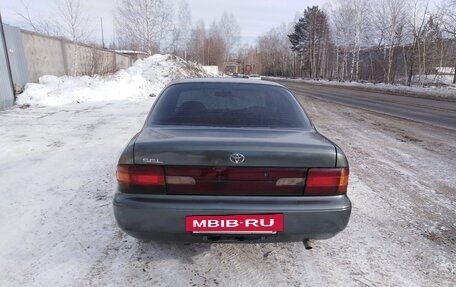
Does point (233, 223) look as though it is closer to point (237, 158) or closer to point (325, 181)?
point (237, 158)

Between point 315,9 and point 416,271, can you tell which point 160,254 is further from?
point 315,9

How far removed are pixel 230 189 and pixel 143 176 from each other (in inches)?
23.5

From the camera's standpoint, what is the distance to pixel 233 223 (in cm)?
235

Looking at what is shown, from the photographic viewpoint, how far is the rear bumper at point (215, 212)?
7.74 feet

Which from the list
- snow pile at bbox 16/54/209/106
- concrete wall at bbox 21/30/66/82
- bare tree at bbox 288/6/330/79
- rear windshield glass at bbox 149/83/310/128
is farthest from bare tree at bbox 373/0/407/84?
rear windshield glass at bbox 149/83/310/128

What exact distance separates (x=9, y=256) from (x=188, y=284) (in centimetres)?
149

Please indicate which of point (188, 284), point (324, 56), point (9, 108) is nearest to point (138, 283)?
point (188, 284)

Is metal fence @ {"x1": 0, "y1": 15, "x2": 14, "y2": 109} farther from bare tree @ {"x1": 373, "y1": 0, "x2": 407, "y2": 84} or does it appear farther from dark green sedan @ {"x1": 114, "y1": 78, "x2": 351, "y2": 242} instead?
bare tree @ {"x1": 373, "y1": 0, "x2": 407, "y2": 84}

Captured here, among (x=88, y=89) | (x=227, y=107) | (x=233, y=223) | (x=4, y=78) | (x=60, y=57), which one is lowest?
(x=233, y=223)

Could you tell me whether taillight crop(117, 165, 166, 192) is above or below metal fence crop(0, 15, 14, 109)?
below

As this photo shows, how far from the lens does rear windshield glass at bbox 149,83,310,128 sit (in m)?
3.11

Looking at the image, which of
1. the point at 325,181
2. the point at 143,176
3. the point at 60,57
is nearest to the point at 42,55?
the point at 60,57

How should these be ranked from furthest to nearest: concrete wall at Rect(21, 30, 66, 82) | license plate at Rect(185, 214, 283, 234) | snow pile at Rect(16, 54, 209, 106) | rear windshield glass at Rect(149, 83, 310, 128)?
1. concrete wall at Rect(21, 30, 66, 82)
2. snow pile at Rect(16, 54, 209, 106)
3. rear windshield glass at Rect(149, 83, 310, 128)
4. license plate at Rect(185, 214, 283, 234)

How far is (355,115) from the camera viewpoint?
497 inches
